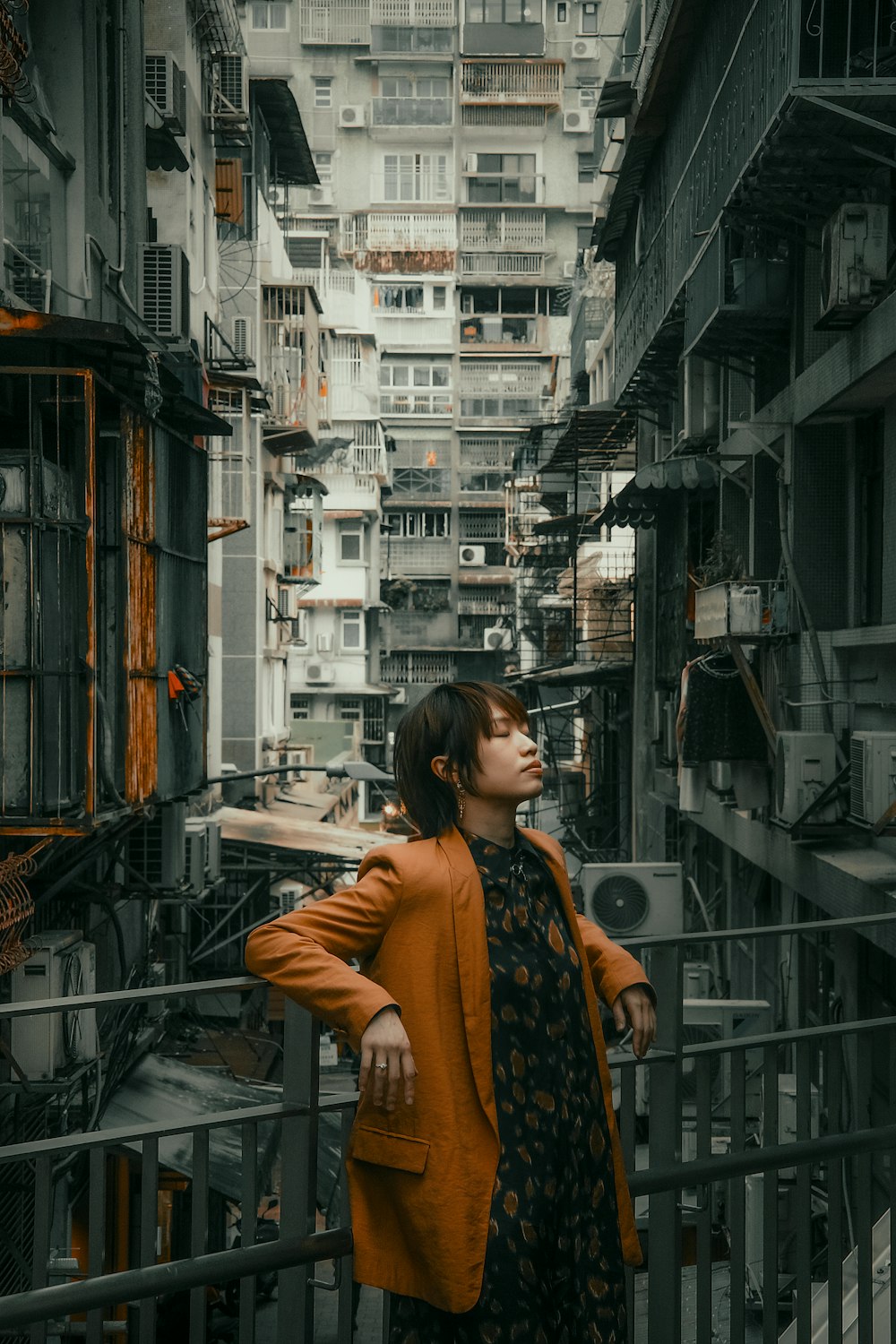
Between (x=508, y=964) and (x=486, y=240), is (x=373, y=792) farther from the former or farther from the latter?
(x=508, y=964)

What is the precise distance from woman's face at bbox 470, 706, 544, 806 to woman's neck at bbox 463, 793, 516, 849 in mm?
22

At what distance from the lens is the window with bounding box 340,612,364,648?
4566 cm

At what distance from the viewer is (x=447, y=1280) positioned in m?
2.88

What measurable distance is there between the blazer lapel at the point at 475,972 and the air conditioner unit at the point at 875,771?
265 inches

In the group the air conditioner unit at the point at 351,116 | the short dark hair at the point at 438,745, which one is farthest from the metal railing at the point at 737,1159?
the air conditioner unit at the point at 351,116

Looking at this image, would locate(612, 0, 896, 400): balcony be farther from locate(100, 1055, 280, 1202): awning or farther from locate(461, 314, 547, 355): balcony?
locate(461, 314, 547, 355): balcony

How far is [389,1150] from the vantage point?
9.79ft

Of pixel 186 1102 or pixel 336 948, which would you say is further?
pixel 186 1102

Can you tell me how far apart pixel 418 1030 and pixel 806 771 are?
26.7 feet

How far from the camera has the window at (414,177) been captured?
2087 inches

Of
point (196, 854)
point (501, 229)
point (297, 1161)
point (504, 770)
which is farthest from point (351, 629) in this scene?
point (504, 770)

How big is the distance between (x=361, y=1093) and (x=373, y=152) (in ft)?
178

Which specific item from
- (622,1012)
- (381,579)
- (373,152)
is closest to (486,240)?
(373,152)

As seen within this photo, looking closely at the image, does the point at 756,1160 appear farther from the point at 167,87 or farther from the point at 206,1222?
the point at 167,87
